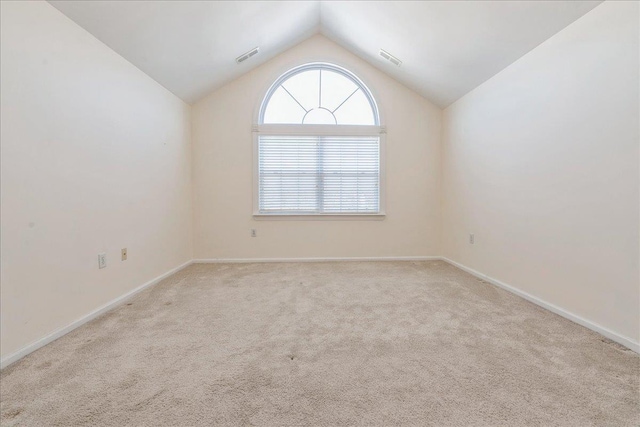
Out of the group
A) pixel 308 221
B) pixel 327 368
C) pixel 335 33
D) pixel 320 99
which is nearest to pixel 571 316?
pixel 327 368

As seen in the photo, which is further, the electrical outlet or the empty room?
the electrical outlet

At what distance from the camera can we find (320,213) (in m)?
3.81

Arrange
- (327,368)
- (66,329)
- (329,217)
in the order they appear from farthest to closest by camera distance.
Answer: (329,217), (66,329), (327,368)

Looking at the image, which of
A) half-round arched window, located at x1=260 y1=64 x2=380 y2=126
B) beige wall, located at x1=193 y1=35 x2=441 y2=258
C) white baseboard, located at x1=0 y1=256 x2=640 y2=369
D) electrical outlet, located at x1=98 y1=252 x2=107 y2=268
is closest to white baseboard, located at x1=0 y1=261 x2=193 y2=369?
white baseboard, located at x1=0 y1=256 x2=640 y2=369

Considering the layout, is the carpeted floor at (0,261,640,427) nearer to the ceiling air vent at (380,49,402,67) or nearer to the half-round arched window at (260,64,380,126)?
the half-round arched window at (260,64,380,126)

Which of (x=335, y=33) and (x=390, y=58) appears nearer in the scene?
(x=390, y=58)

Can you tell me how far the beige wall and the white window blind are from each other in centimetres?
18

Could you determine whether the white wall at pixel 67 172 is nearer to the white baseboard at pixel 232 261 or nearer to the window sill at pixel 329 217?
the white baseboard at pixel 232 261

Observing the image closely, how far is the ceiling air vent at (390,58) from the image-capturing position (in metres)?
3.28

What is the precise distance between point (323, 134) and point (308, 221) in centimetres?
122

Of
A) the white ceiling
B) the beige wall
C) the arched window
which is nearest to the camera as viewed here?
the white ceiling

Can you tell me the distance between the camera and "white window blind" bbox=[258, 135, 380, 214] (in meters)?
3.80

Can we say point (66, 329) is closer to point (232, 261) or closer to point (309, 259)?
point (232, 261)

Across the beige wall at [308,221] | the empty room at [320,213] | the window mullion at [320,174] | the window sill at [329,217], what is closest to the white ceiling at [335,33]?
the empty room at [320,213]
